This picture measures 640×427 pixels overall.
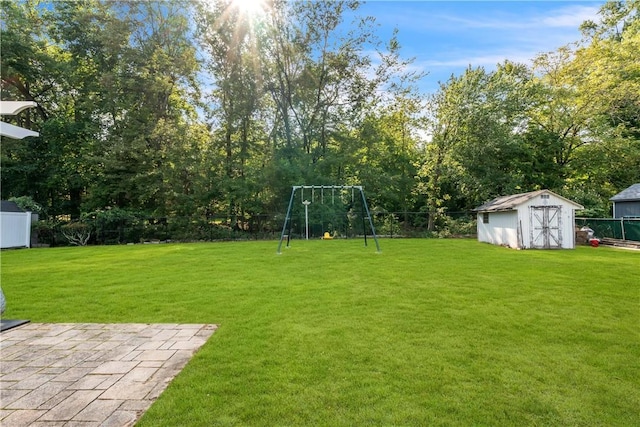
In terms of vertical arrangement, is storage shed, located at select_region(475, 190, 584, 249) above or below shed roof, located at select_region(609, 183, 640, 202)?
below

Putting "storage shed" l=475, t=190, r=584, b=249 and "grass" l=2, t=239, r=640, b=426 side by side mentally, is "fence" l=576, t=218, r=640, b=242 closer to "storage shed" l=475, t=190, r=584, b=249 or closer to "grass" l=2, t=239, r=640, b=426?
"storage shed" l=475, t=190, r=584, b=249

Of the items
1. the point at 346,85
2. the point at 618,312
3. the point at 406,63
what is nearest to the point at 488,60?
the point at 406,63

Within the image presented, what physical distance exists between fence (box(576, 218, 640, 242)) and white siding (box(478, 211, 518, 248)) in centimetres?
392

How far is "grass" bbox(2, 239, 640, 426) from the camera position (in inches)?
87.1

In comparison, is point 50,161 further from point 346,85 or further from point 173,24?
point 346,85

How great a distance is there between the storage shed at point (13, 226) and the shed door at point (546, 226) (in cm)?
1874

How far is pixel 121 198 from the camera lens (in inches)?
703

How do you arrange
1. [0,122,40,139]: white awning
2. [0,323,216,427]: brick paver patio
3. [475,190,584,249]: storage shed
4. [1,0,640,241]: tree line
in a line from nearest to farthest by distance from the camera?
[0,323,216,427]: brick paver patio → [0,122,40,139]: white awning → [475,190,584,249]: storage shed → [1,0,640,241]: tree line

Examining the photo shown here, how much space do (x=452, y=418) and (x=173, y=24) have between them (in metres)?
21.3

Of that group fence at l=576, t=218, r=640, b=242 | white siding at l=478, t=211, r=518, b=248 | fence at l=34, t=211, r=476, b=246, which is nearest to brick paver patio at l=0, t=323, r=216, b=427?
white siding at l=478, t=211, r=518, b=248

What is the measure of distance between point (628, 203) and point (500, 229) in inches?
265

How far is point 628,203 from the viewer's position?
15.2 metres

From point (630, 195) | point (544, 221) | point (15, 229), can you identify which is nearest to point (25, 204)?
point (15, 229)

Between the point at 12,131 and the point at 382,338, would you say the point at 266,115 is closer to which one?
the point at 12,131
